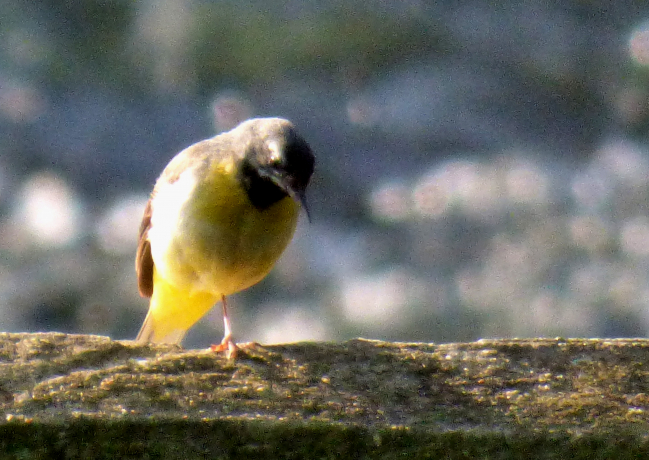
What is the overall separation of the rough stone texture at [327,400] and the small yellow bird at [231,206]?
1150mm

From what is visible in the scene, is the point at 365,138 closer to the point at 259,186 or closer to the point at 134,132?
the point at 134,132

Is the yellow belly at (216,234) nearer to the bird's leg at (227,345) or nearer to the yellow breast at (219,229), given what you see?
the yellow breast at (219,229)

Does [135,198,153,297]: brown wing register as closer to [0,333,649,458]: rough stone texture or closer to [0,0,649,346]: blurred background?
[0,0,649,346]: blurred background

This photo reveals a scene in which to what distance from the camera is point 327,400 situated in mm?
2197

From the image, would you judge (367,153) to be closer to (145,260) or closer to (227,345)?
(145,260)

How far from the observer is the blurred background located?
19.6 ft

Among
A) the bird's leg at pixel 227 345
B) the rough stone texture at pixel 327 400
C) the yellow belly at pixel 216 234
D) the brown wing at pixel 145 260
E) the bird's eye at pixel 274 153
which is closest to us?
the rough stone texture at pixel 327 400

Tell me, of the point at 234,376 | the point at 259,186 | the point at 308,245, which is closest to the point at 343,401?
the point at 234,376

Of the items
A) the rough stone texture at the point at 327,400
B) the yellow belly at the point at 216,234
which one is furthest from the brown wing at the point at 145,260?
the rough stone texture at the point at 327,400

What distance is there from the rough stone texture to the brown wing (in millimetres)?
1956

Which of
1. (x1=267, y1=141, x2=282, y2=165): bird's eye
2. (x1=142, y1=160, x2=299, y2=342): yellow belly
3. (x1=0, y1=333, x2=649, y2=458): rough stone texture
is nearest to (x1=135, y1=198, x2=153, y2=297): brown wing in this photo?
(x1=142, y1=160, x2=299, y2=342): yellow belly

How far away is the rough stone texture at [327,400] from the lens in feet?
6.50

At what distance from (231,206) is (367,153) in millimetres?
2957

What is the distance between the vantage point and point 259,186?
12.4 feet
